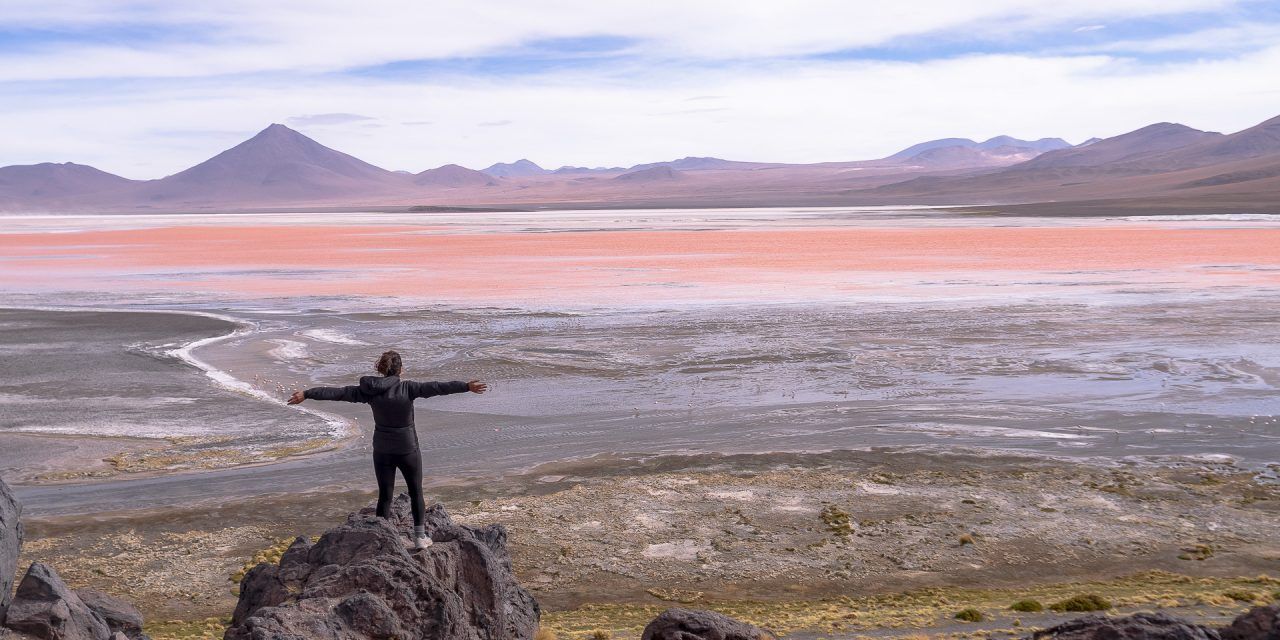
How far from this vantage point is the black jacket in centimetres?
659

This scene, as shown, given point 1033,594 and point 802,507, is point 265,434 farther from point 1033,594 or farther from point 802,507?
point 1033,594

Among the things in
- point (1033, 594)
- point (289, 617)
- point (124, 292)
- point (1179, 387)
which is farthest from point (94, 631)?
point (124, 292)

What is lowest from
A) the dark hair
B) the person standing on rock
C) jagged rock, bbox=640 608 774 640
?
jagged rock, bbox=640 608 774 640

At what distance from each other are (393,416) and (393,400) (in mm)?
111

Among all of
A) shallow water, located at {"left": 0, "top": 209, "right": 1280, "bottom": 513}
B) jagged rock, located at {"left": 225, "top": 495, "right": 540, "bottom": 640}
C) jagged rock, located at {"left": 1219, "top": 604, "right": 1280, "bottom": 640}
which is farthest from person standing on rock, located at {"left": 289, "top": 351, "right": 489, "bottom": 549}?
shallow water, located at {"left": 0, "top": 209, "right": 1280, "bottom": 513}

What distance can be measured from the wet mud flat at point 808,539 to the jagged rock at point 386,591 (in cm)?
131

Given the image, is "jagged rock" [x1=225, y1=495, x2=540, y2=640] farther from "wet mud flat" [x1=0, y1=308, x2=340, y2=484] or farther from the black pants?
"wet mud flat" [x1=0, y1=308, x2=340, y2=484]

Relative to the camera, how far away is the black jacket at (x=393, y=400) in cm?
659

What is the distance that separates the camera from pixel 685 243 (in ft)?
159

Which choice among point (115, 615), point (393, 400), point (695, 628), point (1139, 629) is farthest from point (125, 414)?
point (1139, 629)

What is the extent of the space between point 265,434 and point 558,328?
8.61 m

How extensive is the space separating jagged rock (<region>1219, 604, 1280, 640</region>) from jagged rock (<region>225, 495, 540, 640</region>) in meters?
3.39

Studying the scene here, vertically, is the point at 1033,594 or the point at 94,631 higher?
the point at 94,631

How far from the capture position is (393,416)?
6.64 meters
